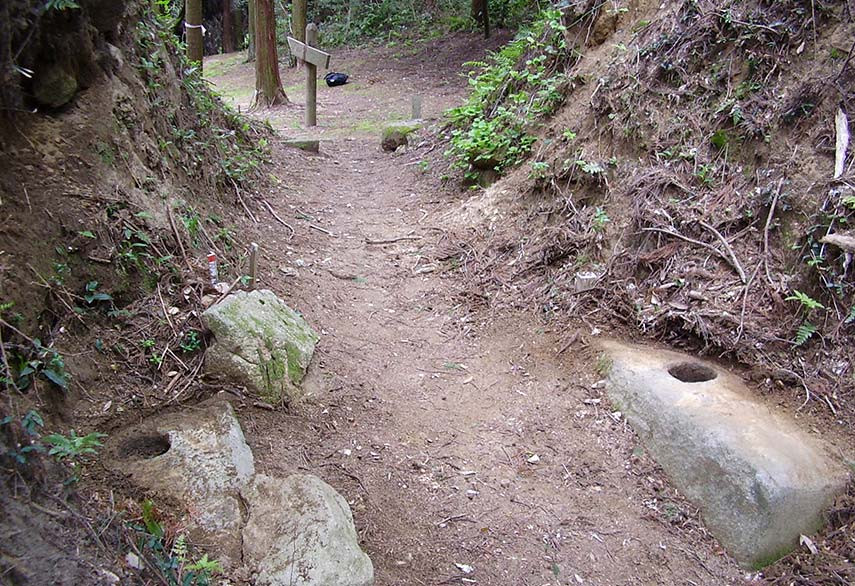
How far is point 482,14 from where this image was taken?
19.1 meters

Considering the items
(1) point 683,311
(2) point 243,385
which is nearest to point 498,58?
(1) point 683,311

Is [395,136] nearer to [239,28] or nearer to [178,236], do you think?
[178,236]

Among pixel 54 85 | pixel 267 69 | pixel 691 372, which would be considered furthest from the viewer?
pixel 267 69

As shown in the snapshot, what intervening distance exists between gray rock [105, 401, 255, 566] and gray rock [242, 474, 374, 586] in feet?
0.31

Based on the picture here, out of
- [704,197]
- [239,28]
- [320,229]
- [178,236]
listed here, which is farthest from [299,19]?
[239,28]

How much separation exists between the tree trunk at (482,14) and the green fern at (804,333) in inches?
656

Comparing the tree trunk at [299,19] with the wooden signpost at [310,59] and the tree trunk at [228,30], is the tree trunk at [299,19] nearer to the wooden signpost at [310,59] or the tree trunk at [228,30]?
the wooden signpost at [310,59]

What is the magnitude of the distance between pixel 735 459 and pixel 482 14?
1840 cm

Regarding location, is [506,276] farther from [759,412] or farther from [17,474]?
[17,474]

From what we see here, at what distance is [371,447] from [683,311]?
2767 mm

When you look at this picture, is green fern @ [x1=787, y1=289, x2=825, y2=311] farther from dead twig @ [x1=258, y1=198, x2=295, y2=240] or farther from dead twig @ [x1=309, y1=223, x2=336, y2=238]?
dead twig @ [x1=258, y1=198, x2=295, y2=240]

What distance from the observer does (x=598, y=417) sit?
14.9 ft

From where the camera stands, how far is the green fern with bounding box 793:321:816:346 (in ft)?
14.2

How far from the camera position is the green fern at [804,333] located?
4.32 m
